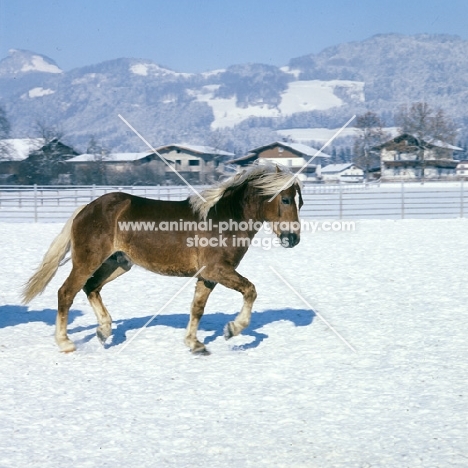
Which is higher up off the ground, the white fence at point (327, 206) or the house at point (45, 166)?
the house at point (45, 166)

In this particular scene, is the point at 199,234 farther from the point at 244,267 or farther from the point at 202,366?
the point at 244,267

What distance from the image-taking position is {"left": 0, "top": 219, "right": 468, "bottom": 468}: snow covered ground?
357 cm

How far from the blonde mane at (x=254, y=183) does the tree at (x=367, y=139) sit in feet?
210

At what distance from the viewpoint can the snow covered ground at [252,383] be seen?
3568mm

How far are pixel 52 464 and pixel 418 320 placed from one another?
14.9 feet

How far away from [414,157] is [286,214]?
64.3 metres

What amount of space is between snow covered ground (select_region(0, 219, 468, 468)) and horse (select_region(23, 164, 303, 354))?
1.53ft

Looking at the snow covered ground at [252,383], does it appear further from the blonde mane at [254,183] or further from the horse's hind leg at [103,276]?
the blonde mane at [254,183]

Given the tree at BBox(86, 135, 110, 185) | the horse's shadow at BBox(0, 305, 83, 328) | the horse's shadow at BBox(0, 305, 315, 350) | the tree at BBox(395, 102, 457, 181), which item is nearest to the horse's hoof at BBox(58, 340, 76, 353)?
the horse's shadow at BBox(0, 305, 315, 350)

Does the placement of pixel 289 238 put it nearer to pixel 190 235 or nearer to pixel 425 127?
pixel 190 235

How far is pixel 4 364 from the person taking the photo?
538cm

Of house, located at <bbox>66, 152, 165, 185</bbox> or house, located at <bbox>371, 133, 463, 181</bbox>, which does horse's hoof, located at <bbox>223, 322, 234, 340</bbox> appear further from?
house, located at <bbox>371, 133, 463, 181</bbox>

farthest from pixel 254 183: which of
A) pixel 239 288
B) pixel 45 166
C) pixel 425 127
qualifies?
pixel 425 127

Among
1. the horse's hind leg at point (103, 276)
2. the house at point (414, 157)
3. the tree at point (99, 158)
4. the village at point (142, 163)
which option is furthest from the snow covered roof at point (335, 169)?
the horse's hind leg at point (103, 276)
